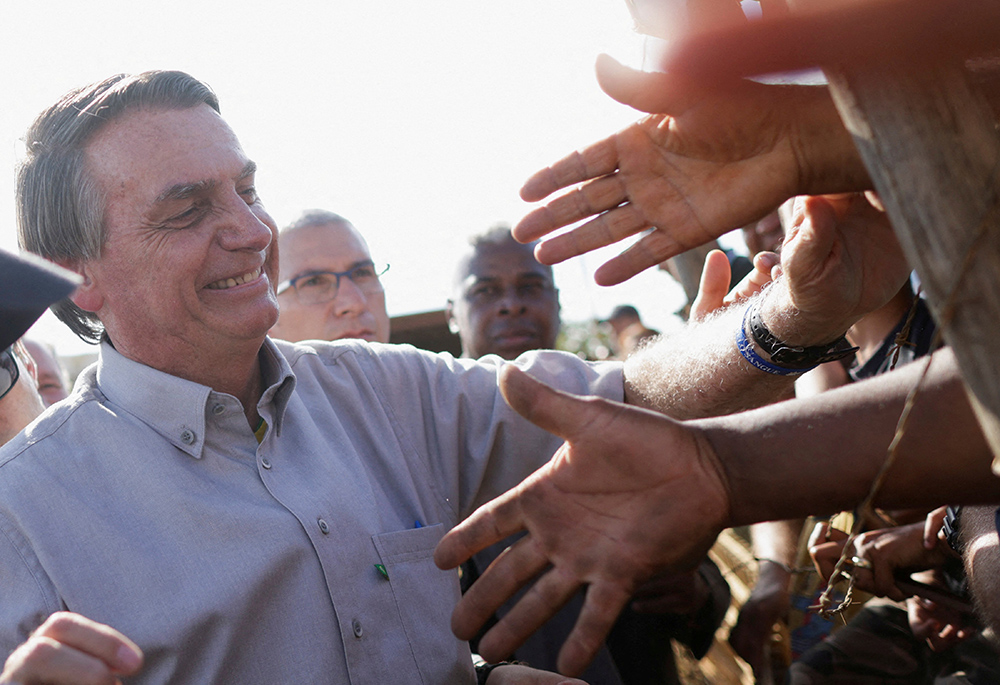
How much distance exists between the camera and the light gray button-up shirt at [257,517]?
166cm

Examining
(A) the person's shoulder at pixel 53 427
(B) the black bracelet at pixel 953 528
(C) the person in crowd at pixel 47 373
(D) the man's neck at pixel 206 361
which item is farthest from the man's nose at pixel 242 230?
(C) the person in crowd at pixel 47 373

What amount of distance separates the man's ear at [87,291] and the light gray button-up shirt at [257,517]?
15cm

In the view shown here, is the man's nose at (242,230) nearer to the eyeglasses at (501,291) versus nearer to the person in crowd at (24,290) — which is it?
the person in crowd at (24,290)

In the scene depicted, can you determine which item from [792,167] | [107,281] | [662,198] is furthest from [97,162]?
[792,167]

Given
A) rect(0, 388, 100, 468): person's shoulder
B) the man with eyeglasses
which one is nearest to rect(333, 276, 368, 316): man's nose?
the man with eyeglasses

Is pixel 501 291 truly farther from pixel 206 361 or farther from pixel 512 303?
pixel 206 361

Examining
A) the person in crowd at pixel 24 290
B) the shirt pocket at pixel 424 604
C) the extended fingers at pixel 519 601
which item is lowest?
the shirt pocket at pixel 424 604

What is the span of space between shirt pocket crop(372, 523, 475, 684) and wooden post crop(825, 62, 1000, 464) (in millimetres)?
1316

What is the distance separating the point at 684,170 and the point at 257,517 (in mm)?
1231

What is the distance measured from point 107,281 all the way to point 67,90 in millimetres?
578

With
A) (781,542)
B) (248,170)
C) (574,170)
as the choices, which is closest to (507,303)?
(781,542)

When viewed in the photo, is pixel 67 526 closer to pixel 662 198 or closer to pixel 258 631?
pixel 258 631

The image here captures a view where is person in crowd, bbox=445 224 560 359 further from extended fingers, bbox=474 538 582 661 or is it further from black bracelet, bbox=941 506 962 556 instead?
extended fingers, bbox=474 538 582 661

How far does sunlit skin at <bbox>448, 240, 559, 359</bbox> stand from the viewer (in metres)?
4.17
